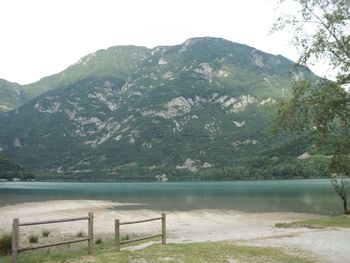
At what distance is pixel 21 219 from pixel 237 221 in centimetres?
3140

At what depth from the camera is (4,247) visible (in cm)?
2814

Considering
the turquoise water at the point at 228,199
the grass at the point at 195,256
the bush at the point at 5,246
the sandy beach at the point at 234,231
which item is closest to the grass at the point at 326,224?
the sandy beach at the point at 234,231

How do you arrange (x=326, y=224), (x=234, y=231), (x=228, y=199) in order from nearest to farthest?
(x=326, y=224)
(x=234, y=231)
(x=228, y=199)

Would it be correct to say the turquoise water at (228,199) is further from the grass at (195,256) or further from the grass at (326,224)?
the grass at (195,256)

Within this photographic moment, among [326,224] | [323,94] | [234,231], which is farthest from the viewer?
[234,231]

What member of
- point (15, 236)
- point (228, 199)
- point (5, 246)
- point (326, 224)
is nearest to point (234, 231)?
point (326, 224)

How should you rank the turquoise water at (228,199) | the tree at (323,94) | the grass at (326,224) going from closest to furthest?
the tree at (323,94)
the grass at (326,224)
the turquoise water at (228,199)

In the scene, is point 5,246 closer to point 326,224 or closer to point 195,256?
point 195,256

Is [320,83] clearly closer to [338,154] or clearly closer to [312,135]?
[312,135]

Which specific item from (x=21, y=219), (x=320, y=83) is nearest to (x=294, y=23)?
(x=320, y=83)

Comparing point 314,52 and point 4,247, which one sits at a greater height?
point 314,52

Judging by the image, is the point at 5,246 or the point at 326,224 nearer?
the point at 5,246

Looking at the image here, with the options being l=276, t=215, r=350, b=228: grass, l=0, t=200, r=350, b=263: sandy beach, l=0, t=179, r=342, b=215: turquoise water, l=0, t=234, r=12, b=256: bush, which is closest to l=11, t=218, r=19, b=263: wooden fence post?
l=0, t=234, r=12, b=256: bush

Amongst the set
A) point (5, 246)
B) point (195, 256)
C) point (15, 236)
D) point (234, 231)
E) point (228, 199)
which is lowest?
point (234, 231)
